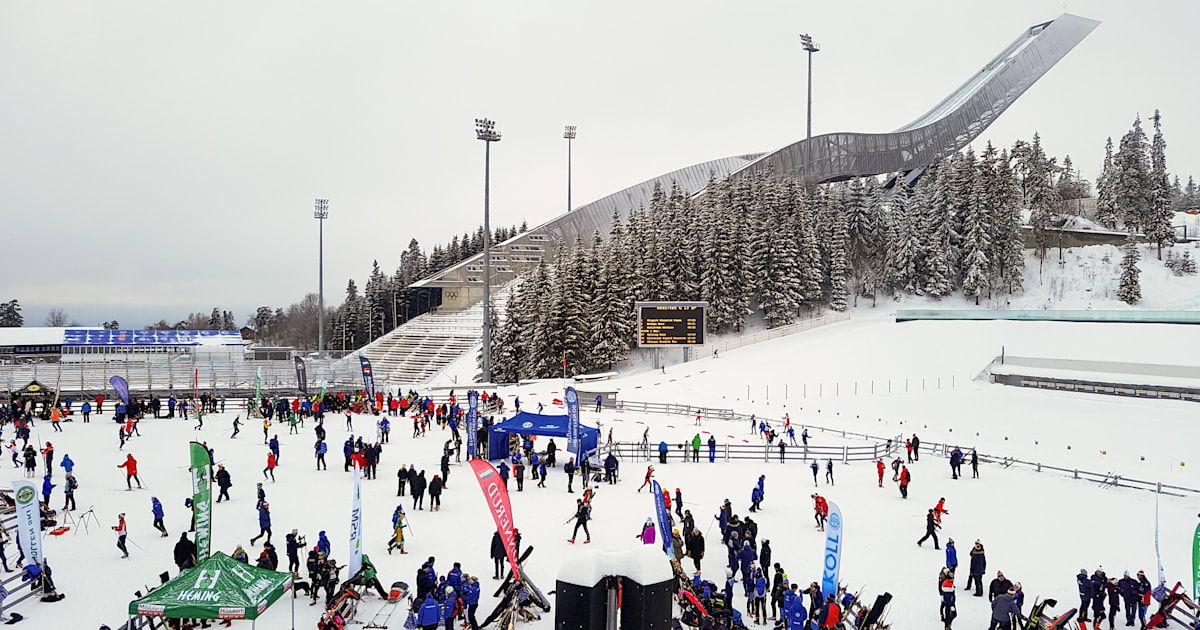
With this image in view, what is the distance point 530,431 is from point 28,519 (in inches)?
424

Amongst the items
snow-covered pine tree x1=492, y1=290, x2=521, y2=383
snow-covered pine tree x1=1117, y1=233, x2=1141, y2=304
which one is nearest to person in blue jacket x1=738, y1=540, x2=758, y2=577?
snow-covered pine tree x1=492, y1=290, x2=521, y2=383

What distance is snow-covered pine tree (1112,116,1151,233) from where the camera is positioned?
177 feet

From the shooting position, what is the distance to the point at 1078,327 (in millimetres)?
36750

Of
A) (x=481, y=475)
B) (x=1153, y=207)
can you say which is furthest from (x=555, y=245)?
(x=481, y=475)

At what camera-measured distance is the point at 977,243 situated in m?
47.4

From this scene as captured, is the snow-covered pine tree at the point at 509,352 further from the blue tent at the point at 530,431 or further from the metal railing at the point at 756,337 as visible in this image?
the blue tent at the point at 530,431

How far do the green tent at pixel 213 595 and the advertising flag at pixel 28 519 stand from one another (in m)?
4.37

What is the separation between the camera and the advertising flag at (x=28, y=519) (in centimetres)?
1053

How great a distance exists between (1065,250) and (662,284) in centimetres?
3167

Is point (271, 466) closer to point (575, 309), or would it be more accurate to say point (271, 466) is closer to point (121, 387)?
point (121, 387)

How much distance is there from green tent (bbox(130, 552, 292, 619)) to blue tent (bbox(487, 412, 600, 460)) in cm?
1115

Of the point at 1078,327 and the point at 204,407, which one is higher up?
the point at 1078,327

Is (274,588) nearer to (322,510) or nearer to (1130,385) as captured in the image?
(322,510)

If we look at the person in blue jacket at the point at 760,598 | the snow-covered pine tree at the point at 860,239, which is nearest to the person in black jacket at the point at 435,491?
the person in blue jacket at the point at 760,598
